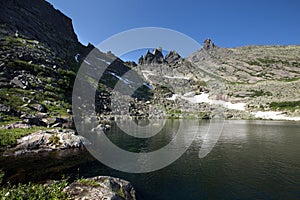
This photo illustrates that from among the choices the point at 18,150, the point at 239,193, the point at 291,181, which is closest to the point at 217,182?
the point at 239,193

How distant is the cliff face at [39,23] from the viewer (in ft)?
376

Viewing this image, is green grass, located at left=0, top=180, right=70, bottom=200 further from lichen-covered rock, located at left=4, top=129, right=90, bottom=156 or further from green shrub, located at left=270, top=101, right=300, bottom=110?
green shrub, located at left=270, top=101, right=300, bottom=110

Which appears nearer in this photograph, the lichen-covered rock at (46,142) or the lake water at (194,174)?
the lake water at (194,174)

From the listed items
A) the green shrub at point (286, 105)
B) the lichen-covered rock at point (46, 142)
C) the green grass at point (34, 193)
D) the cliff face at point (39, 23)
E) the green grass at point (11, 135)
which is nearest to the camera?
the green grass at point (34, 193)

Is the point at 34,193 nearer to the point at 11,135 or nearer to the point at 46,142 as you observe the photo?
the point at 46,142

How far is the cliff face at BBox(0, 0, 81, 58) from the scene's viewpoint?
376 feet

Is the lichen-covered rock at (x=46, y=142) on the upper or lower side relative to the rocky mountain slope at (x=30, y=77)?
lower

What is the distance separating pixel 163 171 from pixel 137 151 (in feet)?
37.8

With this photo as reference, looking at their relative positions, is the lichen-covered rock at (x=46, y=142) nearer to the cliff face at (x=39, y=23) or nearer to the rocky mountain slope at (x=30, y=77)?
the rocky mountain slope at (x=30, y=77)

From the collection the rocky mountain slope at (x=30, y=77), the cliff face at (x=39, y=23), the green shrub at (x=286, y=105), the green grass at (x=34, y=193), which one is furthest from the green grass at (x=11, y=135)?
the green shrub at (x=286, y=105)

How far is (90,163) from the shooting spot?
24.9 metres

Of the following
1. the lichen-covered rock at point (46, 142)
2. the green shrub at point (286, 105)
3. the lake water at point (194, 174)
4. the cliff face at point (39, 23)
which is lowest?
the lake water at point (194, 174)

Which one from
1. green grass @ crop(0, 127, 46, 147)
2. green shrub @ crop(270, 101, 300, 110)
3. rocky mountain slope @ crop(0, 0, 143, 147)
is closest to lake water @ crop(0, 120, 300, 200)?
green grass @ crop(0, 127, 46, 147)

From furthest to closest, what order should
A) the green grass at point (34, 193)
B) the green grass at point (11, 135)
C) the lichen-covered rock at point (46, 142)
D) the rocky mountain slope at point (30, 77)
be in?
the rocky mountain slope at point (30, 77) → the green grass at point (11, 135) → the lichen-covered rock at point (46, 142) → the green grass at point (34, 193)
